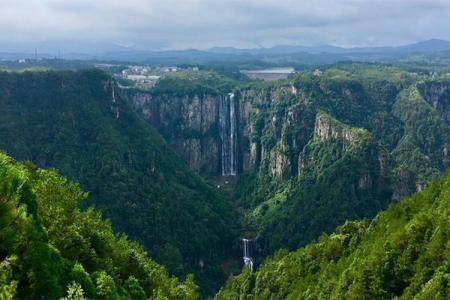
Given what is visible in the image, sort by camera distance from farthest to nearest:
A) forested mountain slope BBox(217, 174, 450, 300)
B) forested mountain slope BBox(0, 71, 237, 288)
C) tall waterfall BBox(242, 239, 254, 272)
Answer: tall waterfall BBox(242, 239, 254, 272)
forested mountain slope BBox(0, 71, 237, 288)
forested mountain slope BBox(217, 174, 450, 300)

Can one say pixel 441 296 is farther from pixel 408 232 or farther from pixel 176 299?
pixel 176 299

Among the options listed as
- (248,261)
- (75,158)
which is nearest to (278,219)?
(248,261)

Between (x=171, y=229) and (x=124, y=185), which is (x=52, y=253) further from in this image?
(x=124, y=185)

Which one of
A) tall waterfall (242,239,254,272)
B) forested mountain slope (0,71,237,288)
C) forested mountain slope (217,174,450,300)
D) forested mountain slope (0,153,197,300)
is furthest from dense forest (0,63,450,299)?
tall waterfall (242,239,254,272)

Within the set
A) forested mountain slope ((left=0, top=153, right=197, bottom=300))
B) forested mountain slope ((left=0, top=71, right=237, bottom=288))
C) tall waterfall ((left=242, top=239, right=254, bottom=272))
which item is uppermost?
forested mountain slope ((left=0, top=153, right=197, bottom=300))

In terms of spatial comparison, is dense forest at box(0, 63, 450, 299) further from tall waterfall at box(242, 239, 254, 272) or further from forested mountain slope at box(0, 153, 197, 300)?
tall waterfall at box(242, 239, 254, 272)

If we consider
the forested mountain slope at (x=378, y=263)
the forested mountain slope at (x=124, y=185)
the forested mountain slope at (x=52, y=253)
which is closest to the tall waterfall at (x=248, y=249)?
the forested mountain slope at (x=124, y=185)

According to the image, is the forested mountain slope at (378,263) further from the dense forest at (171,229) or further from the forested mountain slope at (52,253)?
Result: the forested mountain slope at (52,253)
